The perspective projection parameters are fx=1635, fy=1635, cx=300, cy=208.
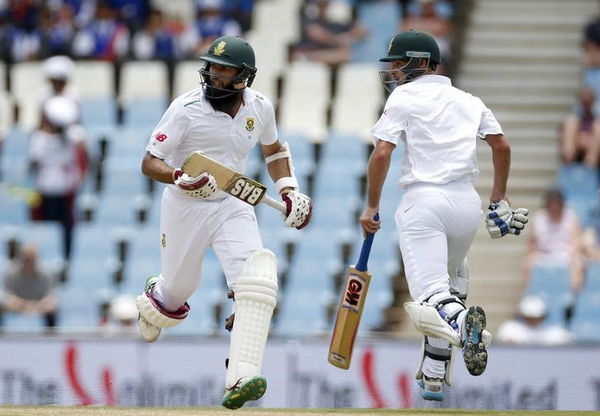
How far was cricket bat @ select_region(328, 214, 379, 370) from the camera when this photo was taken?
818cm

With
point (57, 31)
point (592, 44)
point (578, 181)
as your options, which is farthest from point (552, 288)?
point (57, 31)

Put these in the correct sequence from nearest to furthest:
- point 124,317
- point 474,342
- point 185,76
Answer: point 474,342, point 124,317, point 185,76

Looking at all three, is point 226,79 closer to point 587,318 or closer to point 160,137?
point 160,137

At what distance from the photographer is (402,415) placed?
25.8 feet

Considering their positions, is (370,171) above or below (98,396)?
above

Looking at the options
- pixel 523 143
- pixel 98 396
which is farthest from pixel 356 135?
pixel 98 396

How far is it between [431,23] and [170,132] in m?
6.30

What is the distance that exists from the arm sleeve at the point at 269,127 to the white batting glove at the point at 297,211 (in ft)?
1.17

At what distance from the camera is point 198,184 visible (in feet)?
23.8

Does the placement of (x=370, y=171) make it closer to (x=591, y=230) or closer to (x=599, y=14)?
(x=591, y=230)

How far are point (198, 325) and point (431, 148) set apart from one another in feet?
13.8

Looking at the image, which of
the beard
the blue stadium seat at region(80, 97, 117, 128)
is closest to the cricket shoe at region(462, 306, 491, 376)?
the beard

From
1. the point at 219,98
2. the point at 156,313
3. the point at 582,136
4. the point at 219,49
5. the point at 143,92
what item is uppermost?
the point at 219,49

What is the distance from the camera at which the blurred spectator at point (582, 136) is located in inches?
480
